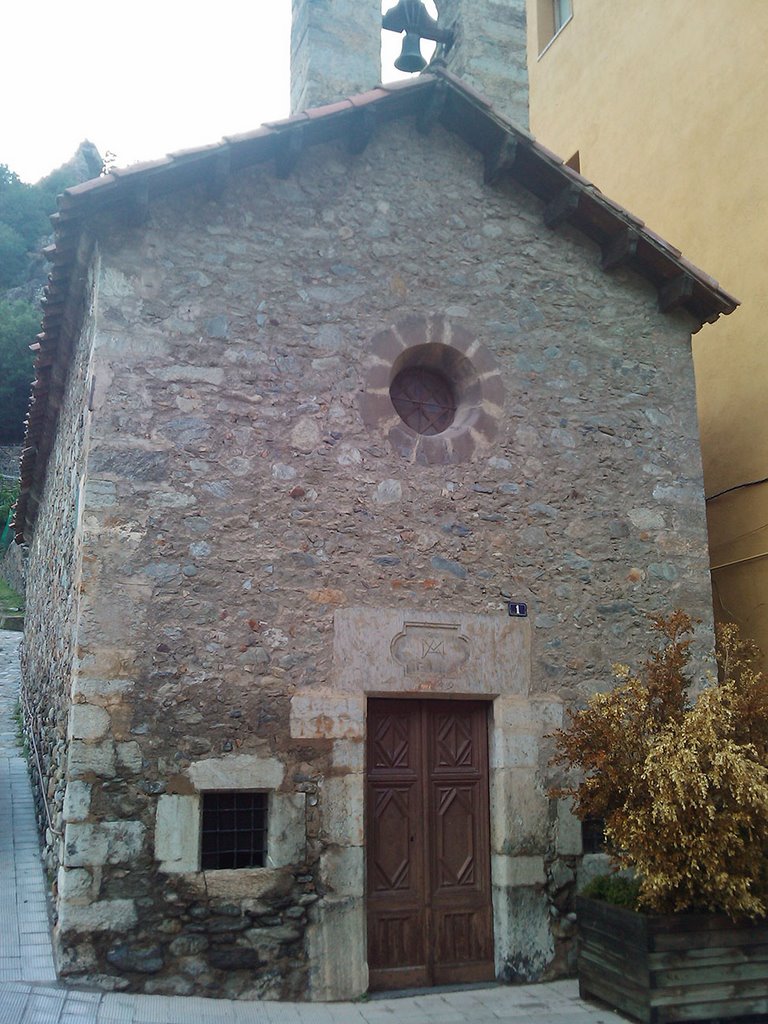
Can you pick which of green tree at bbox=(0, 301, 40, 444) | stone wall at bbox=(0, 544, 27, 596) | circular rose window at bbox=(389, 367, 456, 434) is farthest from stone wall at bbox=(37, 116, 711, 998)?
green tree at bbox=(0, 301, 40, 444)

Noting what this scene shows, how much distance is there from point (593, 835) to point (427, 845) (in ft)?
3.99

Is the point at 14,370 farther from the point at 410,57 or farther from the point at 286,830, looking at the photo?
the point at 286,830

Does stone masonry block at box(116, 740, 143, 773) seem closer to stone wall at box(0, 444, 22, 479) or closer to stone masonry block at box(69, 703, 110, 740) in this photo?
stone masonry block at box(69, 703, 110, 740)

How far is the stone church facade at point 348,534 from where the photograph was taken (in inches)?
217

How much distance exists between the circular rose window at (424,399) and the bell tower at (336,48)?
2.61m

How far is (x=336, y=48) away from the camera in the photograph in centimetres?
779

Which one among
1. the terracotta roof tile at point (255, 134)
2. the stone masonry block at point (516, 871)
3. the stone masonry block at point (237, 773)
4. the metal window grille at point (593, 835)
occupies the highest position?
the terracotta roof tile at point (255, 134)

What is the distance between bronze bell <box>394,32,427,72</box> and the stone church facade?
2.85 feet

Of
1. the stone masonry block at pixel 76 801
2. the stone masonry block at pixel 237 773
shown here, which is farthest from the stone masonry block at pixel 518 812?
the stone masonry block at pixel 76 801

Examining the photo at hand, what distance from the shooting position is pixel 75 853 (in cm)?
519

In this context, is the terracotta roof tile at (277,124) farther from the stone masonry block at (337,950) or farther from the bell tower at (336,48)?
the stone masonry block at (337,950)

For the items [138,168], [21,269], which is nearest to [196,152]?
[138,168]

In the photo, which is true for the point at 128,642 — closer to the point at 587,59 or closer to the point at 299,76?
the point at 299,76

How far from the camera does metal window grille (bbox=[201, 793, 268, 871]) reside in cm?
561
